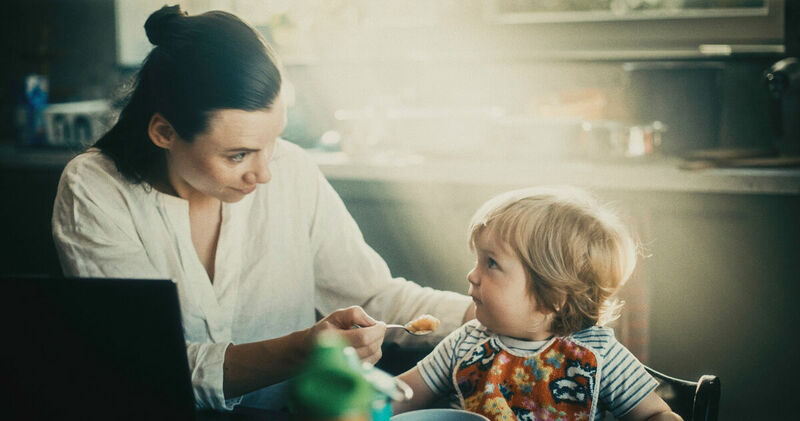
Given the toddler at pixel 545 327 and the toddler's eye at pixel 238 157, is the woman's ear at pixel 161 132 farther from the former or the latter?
the toddler at pixel 545 327

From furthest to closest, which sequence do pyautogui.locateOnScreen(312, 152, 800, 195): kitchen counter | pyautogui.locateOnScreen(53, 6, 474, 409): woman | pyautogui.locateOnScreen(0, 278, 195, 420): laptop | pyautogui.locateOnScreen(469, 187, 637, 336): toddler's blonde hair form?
pyautogui.locateOnScreen(312, 152, 800, 195): kitchen counter < pyautogui.locateOnScreen(53, 6, 474, 409): woman < pyautogui.locateOnScreen(469, 187, 637, 336): toddler's blonde hair < pyautogui.locateOnScreen(0, 278, 195, 420): laptop

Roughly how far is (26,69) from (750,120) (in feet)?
10.2

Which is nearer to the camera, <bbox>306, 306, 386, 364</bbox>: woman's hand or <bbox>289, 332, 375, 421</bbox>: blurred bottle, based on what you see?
Result: <bbox>289, 332, 375, 421</bbox>: blurred bottle

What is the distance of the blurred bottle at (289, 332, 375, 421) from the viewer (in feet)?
1.85

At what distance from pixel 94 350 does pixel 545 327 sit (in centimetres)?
59

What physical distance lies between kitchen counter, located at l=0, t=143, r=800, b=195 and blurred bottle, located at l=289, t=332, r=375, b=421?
160 centimetres

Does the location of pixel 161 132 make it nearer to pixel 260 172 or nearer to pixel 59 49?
pixel 260 172

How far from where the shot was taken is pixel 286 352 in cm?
106

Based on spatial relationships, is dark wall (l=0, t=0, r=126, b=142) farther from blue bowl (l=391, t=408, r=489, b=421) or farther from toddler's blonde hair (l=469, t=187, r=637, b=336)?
blue bowl (l=391, t=408, r=489, b=421)

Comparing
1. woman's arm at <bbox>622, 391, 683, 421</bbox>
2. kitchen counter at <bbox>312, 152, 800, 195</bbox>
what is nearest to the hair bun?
woman's arm at <bbox>622, 391, 683, 421</bbox>

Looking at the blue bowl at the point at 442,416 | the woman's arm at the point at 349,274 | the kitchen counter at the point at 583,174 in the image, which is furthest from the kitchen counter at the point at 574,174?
the blue bowl at the point at 442,416

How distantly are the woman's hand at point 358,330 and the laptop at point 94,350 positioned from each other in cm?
27

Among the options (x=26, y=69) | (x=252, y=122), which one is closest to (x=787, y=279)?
(x=252, y=122)

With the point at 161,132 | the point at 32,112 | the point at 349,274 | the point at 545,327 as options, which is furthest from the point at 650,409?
the point at 32,112
